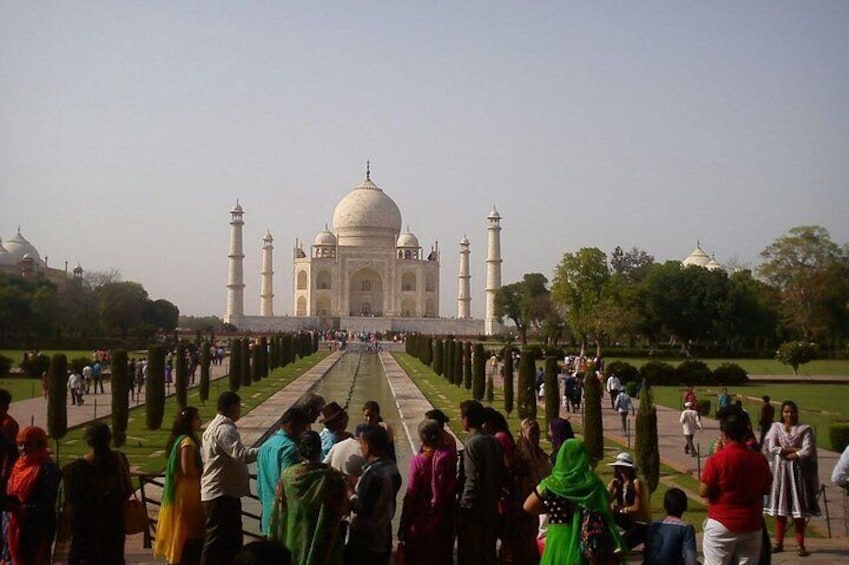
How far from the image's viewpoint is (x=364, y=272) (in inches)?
2454

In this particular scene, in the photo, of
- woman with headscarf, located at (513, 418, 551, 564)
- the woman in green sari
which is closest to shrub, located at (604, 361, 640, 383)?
woman with headscarf, located at (513, 418, 551, 564)

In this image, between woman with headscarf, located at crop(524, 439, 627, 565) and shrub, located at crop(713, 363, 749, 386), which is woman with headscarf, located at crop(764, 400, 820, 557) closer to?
woman with headscarf, located at crop(524, 439, 627, 565)

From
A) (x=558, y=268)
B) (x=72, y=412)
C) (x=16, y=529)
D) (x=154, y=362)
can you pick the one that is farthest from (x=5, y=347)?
(x=16, y=529)

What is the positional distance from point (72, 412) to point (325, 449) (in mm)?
11994

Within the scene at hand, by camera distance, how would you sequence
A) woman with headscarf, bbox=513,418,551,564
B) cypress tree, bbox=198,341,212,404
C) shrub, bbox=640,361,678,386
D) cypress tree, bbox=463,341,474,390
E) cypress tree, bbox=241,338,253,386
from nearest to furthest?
woman with headscarf, bbox=513,418,551,564
cypress tree, bbox=198,341,212,404
cypress tree, bbox=463,341,474,390
cypress tree, bbox=241,338,253,386
shrub, bbox=640,361,678,386

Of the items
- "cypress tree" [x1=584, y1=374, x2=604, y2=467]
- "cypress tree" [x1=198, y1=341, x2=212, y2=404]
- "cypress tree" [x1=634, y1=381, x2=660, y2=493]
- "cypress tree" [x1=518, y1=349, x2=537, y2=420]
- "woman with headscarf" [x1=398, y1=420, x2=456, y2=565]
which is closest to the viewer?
"woman with headscarf" [x1=398, y1=420, x2=456, y2=565]

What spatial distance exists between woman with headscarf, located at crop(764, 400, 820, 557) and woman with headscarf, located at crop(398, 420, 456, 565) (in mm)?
2501

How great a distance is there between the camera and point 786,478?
615 centimetres

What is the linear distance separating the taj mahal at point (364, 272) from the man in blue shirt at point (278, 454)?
52.1 meters

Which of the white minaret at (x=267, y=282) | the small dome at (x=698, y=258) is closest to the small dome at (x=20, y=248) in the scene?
the white minaret at (x=267, y=282)

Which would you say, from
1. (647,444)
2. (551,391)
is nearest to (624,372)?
(551,391)

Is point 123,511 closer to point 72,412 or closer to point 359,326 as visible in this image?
point 72,412

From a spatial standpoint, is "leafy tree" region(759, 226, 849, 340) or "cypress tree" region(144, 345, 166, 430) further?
"leafy tree" region(759, 226, 849, 340)

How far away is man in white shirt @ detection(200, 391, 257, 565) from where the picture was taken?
181 inches
